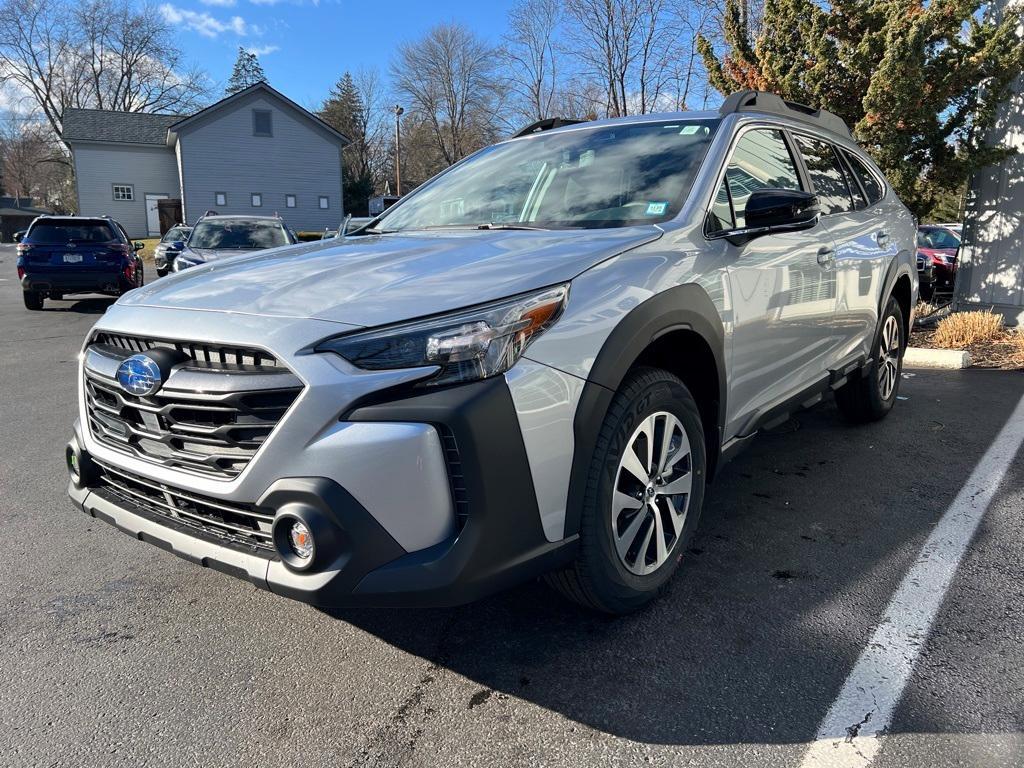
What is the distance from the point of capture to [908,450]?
468 cm

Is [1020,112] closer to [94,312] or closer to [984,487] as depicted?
[984,487]

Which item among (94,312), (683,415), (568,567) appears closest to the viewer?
(568,567)

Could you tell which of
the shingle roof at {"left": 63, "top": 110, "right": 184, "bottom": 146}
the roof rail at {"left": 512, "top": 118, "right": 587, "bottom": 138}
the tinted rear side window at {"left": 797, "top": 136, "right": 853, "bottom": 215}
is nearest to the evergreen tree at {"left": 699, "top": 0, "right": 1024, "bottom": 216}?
A: the tinted rear side window at {"left": 797, "top": 136, "right": 853, "bottom": 215}

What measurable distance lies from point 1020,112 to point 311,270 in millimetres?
9412

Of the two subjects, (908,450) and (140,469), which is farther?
(908,450)

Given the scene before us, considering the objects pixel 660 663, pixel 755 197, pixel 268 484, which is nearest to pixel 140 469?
pixel 268 484

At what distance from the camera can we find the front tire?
2.30m

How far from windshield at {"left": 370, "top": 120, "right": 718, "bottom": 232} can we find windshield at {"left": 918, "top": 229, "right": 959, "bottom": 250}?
14.1 m

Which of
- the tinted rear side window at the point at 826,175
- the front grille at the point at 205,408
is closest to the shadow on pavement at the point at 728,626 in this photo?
the front grille at the point at 205,408

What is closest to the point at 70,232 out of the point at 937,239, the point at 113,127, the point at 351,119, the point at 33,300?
the point at 33,300

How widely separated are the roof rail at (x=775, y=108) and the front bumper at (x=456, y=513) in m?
2.23

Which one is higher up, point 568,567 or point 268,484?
point 268,484

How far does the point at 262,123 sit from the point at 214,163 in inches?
125

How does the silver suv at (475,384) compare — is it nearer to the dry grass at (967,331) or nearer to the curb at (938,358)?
the curb at (938,358)
